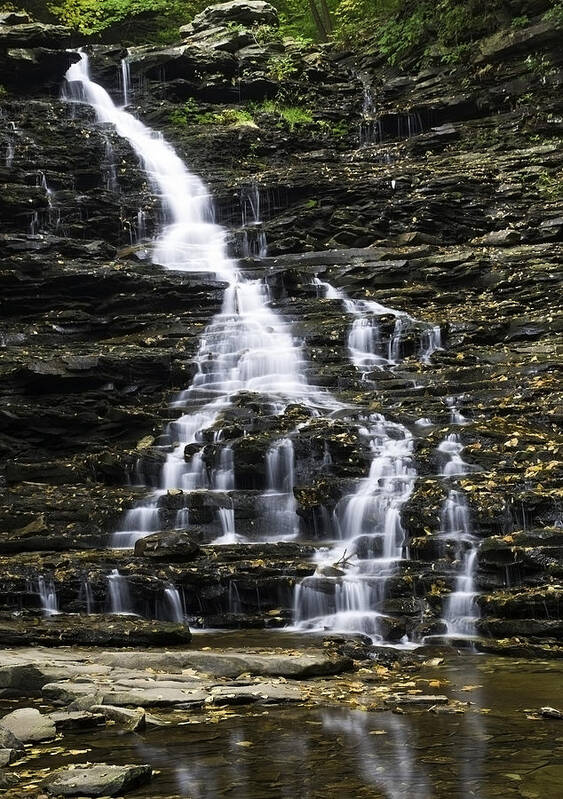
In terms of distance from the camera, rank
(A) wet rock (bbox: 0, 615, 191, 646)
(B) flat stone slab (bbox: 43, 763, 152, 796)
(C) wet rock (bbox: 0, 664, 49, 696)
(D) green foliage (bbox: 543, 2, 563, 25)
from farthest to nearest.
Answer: (D) green foliage (bbox: 543, 2, 563, 25)
(A) wet rock (bbox: 0, 615, 191, 646)
(C) wet rock (bbox: 0, 664, 49, 696)
(B) flat stone slab (bbox: 43, 763, 152, 796)

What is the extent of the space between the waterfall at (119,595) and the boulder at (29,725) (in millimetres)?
4083

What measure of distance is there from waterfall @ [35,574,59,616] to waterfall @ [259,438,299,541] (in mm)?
3000

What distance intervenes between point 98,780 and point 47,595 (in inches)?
236

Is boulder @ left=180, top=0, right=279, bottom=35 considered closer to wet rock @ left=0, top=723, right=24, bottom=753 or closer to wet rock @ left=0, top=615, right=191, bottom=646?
wet rock @ left=0, top=615, right=191, bottom=646

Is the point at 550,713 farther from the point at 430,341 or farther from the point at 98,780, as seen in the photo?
the point at 430,341

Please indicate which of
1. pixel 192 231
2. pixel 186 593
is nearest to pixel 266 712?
pixel 186 593

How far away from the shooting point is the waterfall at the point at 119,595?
9133 mm

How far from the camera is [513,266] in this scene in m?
17.7

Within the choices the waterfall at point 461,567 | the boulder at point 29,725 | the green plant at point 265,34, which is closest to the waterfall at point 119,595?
the waterfall at point 461,567

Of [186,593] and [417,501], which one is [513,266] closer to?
[417,501]

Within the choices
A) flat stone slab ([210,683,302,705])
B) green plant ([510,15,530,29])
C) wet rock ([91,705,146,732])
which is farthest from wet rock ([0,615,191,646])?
green plant ([510,15,530,29])

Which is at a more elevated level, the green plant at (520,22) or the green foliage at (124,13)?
the green foliage at (124,13)

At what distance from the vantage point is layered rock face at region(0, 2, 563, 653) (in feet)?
30.1

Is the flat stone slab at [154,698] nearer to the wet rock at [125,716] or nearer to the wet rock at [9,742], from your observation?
the wet rock at [125,716]
